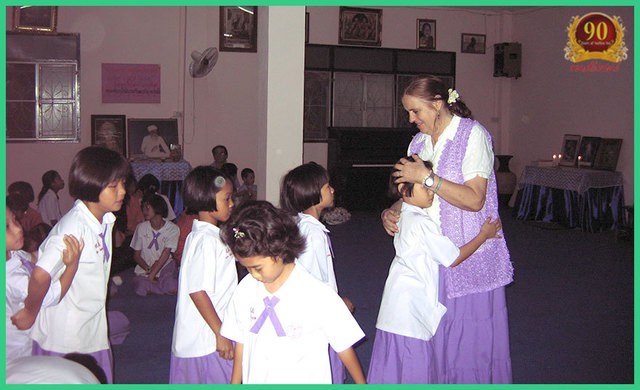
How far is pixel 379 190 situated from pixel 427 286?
7.62 metres

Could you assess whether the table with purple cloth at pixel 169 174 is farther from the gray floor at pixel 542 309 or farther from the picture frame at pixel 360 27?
the picture frame at pixel 360 27

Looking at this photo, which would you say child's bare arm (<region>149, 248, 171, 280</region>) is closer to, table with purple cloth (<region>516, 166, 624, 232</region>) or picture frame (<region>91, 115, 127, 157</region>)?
picture frame (<region>91, 115, 127, 157</region>)

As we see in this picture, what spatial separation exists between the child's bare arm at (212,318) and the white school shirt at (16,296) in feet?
1.45

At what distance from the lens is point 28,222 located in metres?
4.70

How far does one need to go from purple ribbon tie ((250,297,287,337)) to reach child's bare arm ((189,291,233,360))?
1.25 ft

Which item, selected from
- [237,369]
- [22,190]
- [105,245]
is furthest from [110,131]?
[237,369]

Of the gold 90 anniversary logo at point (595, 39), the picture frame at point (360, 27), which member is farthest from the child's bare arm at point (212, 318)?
the picture frame at point (360, 27)

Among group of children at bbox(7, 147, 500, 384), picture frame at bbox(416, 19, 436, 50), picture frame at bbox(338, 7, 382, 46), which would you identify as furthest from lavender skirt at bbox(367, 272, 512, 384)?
picture frame at bbox(416, 19, 436, 50)

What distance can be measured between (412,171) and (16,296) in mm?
1357

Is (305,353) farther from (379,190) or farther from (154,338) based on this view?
(379,190)

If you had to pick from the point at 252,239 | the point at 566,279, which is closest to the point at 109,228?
the point at 252,239

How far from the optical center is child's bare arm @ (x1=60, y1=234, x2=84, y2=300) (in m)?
2.05

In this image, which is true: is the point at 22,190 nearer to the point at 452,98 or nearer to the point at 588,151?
the point at 452,98

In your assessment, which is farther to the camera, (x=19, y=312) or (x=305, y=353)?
(x=19, y=312)
